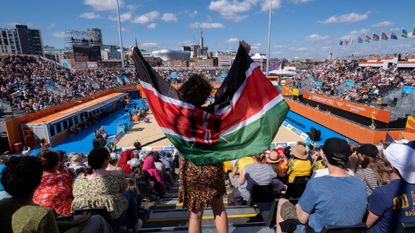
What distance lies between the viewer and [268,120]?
2.62 meters

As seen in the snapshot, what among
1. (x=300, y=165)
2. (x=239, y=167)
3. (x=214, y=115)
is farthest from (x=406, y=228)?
(x=239, y=167)

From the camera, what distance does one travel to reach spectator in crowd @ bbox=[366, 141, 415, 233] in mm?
2098

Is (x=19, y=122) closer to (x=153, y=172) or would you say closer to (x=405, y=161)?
(x=153, y=172)

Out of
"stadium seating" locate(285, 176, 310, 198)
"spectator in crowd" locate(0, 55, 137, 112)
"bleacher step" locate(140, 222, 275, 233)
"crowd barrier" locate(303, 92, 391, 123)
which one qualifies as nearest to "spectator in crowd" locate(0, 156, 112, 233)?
"bleacher step" locate(140, 222, 275, 233)

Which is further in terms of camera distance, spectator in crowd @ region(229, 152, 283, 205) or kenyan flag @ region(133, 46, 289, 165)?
spectator in crowd @ region(229, 152, 283, 205)

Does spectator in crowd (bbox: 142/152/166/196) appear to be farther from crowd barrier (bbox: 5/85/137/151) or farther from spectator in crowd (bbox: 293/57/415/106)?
spectator in crowd (bbox: 293/57/415/106)

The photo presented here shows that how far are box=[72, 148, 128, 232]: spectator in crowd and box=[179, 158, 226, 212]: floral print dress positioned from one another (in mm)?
1156

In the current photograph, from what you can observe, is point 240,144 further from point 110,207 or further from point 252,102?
point 110,207

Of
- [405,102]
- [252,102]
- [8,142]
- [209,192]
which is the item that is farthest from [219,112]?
[405,102]

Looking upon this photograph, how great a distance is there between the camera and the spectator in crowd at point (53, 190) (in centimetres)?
292

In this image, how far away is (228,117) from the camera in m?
2.70

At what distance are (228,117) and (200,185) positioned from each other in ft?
2.79

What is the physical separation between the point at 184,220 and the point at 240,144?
6.59 ft

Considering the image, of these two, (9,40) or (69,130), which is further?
(9,40)
